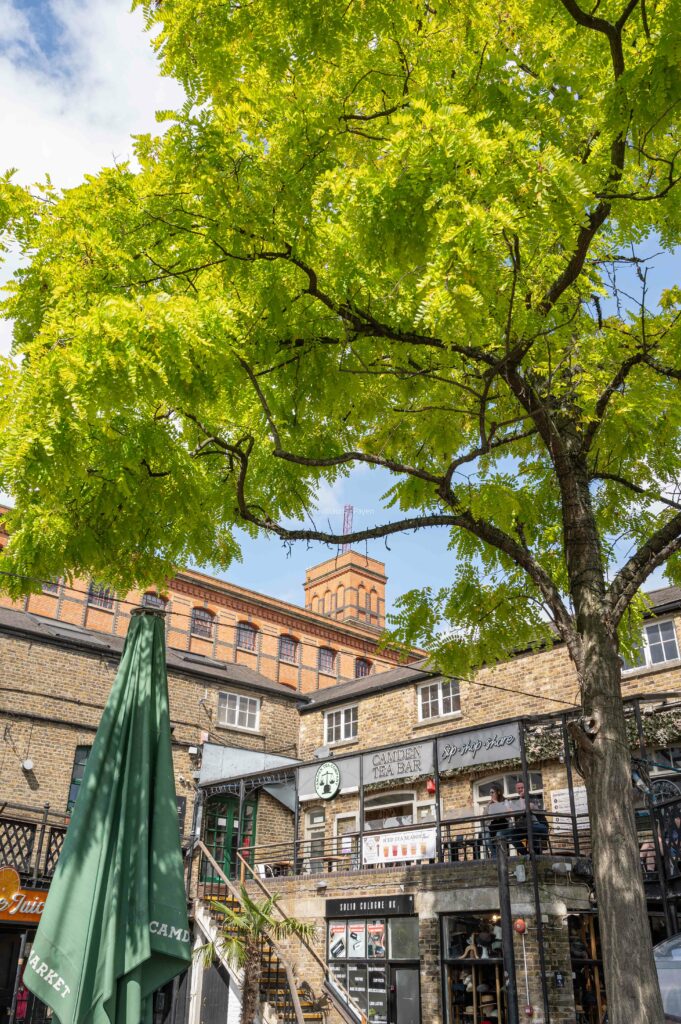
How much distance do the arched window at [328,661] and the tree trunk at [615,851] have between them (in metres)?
33.2

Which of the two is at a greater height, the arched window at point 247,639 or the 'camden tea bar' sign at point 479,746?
the arched window at point 247,639

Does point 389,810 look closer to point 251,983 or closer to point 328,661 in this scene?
point 251,983

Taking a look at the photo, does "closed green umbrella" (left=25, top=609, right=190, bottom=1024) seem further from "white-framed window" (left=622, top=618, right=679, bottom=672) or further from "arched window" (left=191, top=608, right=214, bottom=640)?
"arched window" (left=191, top=608, right=214, bottom=640)

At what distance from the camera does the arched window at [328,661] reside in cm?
3894

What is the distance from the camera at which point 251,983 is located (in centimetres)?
1462

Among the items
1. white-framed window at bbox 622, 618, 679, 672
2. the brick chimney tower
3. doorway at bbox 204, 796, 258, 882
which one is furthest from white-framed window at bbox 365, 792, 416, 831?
the brick chimney tower

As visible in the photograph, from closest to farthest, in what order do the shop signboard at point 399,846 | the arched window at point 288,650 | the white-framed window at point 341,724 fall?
the shop signboard at point 399,846
the white-framed window at point 341,724
the arched window at point 288,650

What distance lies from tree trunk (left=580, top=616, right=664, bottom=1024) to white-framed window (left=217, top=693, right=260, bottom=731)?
19819mm

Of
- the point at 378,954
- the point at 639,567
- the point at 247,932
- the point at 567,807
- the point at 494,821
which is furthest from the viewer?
the point at 567,807

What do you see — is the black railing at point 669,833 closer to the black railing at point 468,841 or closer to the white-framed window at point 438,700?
the black railing at point 468,841

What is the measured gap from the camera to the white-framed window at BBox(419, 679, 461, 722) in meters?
21.2

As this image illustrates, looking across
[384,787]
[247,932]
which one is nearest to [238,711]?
[384,787]

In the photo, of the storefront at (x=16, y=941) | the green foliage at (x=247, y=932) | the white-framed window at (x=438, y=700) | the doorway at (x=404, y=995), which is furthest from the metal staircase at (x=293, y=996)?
the white-framed window at (x=438, y=700)

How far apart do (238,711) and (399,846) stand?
10.2 meters
